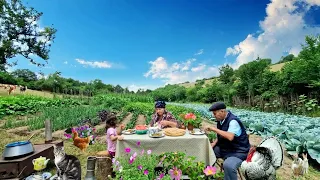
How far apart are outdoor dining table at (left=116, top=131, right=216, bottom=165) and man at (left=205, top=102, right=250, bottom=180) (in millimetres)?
248

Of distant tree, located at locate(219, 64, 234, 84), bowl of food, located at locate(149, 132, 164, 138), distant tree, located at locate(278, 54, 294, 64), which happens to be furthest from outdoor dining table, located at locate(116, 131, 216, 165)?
distant tree, located at locate(278, 54, 294, 64)

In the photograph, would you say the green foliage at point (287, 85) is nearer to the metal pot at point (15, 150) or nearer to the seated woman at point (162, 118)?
the seated woman at point (162, 118)

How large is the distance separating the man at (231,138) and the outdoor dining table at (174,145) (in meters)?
0.25

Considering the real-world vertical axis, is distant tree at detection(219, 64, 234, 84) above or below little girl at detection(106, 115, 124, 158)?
above

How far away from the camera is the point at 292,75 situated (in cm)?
1714

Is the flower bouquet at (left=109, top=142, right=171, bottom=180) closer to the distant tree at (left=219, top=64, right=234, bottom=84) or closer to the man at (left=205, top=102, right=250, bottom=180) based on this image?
the man at (left=205, top=102, right=250, bottom=180)

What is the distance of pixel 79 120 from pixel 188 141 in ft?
21.7

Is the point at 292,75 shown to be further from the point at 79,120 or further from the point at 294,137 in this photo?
the point at 79,120

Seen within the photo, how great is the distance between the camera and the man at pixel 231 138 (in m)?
2.77

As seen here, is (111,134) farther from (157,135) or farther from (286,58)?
(286,58)

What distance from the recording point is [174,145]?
307cm

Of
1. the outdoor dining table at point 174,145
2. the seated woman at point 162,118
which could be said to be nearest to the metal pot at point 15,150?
the outdoor dining table at point 174,145

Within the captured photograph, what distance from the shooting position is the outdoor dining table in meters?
3.05

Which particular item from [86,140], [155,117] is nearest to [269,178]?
[155,117]
